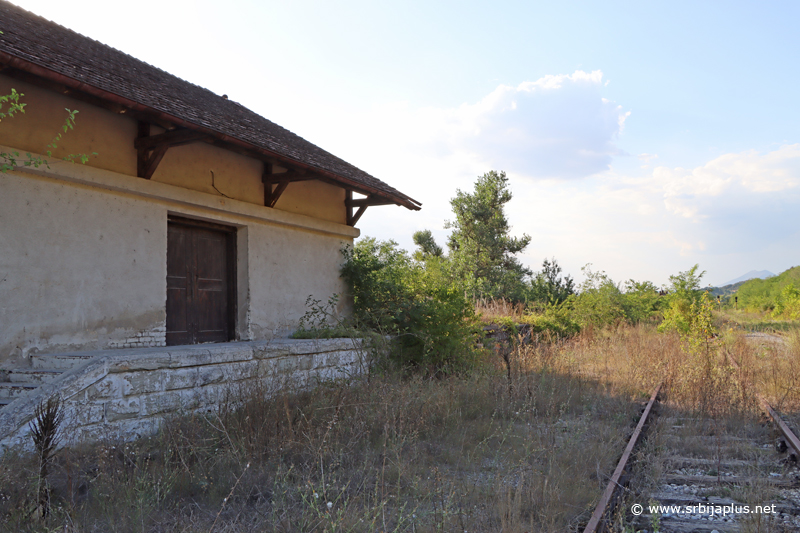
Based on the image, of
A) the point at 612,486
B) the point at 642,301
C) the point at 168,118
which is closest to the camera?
the point at 612,486

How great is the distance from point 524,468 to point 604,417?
2.75m

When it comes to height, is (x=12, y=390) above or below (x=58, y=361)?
below

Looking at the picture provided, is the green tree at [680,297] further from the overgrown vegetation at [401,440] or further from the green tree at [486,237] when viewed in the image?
the green tree at [486,237]

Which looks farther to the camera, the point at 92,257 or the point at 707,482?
the point at 92,257

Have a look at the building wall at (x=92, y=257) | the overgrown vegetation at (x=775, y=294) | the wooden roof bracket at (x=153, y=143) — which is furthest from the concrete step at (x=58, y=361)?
the overgrown vegetation at (x=775, y=294)

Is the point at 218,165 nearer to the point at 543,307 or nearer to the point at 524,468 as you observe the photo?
the point at 524,468

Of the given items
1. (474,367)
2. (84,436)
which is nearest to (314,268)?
(474,367)

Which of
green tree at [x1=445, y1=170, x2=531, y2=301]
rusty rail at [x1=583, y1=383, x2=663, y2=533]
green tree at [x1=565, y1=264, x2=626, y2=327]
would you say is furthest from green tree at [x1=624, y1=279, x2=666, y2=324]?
rusty rail at [x1=583, y1=383, x2=663, y2=533]

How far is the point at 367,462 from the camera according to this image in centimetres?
436

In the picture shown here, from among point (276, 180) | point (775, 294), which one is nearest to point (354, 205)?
point (276, 180)

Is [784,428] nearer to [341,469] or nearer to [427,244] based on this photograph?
[341,469]

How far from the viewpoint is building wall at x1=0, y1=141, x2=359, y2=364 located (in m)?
5.64

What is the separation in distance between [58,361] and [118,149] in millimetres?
2872

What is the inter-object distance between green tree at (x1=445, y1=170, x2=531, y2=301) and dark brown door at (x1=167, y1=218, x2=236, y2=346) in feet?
61.1
